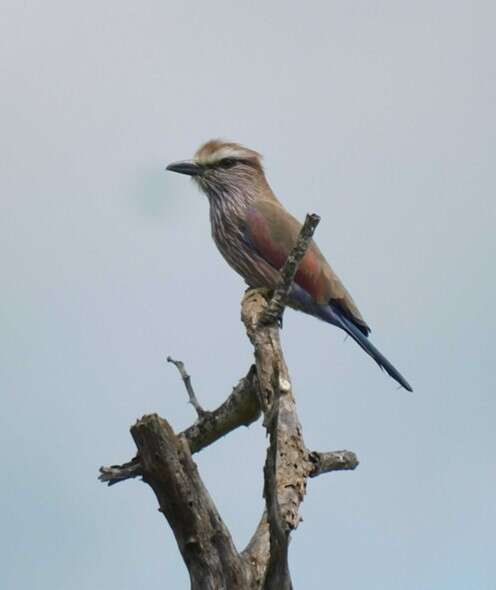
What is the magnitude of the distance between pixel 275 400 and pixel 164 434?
56 cm

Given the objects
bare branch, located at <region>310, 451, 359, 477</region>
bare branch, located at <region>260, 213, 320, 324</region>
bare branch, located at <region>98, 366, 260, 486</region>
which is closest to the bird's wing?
bare branch, located at <region>98, 366, 260, 486</region>

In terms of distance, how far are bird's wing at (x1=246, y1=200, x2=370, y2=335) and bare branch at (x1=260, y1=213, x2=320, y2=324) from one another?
2.31 meters

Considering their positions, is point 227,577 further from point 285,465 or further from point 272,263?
point 272,263

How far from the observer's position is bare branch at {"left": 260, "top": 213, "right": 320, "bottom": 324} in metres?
5.77

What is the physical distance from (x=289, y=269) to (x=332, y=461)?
90cm

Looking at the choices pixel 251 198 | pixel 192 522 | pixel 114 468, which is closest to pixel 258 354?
pixel 114 468

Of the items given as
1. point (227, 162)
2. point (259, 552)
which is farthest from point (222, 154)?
point (259, 552)

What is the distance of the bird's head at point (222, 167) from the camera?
9672 millimetres

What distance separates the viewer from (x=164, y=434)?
A: 4.95 m

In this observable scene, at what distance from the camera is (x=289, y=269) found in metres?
5.91

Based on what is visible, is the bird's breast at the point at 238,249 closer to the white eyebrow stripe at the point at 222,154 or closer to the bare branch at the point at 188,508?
the white eyebrow stripe at the point at 222,154

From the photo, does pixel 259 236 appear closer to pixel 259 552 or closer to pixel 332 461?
pixel 332 461

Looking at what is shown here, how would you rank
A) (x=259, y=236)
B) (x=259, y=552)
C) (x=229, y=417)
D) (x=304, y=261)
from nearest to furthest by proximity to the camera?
1. (x=259, y=552)
2. (x=229, y=417)
3. (x=304, y=261)
4. (x=259, y=236)

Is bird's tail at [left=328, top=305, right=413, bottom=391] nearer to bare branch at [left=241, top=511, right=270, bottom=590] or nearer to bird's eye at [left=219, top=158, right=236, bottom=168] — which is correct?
bird's eye at [left=219, top=158, right=236, bottom=168]
